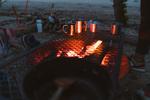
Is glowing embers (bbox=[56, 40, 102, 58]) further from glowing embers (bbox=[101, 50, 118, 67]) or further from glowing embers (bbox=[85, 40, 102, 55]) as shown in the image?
glowing embers (bbox=[101, 50, 118, 67])

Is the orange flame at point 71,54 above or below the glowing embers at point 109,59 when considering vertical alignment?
above

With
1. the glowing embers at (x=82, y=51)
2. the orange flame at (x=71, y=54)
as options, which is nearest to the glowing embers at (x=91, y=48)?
the glowing embers at (x=82, y=51)

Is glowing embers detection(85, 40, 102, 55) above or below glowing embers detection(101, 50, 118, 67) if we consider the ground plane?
above

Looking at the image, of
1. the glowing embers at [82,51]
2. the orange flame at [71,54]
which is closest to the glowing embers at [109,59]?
the glowing embers at [82,51]

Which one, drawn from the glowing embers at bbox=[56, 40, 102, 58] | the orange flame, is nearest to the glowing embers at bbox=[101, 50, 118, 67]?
the glowing embers at bbox=[56, 40, 102, 58]

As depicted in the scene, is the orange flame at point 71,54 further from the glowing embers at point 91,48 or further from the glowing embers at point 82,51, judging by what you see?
the glowing embers at point 91,48

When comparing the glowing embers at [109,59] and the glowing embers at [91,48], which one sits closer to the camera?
the glowing embers at [109,59]

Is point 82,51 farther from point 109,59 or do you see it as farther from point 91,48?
point 109,59

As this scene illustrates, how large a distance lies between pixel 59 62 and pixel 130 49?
18.0 feet

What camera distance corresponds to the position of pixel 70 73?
2.91 meters

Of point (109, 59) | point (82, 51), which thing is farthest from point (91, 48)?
point (109, 59)

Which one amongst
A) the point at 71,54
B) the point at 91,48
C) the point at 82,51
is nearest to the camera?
the point at 71,54

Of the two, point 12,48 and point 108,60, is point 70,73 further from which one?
point 12,48

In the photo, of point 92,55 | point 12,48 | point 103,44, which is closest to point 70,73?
point 92,55
